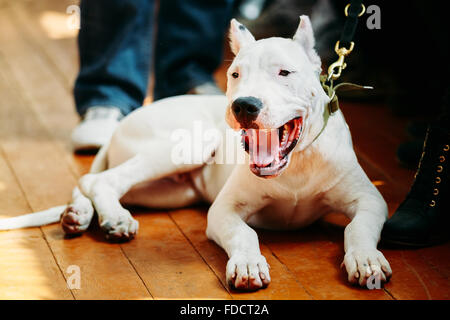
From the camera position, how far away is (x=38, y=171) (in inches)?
115

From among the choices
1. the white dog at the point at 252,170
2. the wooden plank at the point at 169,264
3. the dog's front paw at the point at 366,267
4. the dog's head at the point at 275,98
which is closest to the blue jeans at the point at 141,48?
the white dog at the point at 252,170

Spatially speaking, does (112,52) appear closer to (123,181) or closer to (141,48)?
(141,48)

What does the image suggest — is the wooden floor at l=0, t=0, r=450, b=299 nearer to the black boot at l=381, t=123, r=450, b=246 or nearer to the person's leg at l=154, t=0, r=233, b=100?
the black boot at l=381, t=123, r=450, b=246

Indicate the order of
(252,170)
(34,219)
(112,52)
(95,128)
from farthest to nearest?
(112,52) < (95,128) < (34,219) < (252,170)

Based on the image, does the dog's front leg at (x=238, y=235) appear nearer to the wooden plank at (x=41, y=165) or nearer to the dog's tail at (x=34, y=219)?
the wooden plank at (x=41, y=165)

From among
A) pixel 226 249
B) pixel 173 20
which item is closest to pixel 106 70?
pixel 173 20

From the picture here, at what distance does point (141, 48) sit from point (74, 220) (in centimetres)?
138

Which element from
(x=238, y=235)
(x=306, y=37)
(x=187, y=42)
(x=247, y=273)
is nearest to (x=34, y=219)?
(x=238, y=235)

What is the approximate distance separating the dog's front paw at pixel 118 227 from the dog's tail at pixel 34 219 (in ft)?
0.80

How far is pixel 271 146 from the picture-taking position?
199 cm

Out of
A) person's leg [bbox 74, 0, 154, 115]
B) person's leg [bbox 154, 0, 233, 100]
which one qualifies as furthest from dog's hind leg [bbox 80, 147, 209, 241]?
person's leg [bbox 154, 0, 233, 100]

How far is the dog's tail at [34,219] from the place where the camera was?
7.75ft
